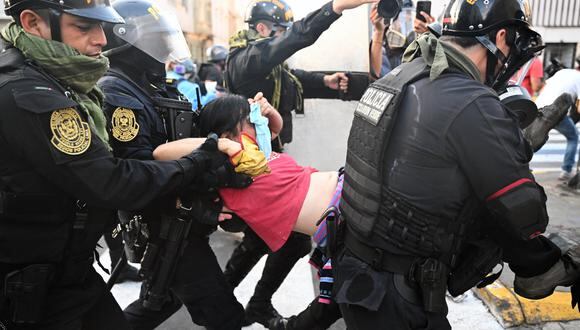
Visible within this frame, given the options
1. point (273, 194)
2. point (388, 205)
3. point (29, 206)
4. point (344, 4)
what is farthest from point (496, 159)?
point (344, 4)

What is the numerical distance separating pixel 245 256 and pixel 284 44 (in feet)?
4.44

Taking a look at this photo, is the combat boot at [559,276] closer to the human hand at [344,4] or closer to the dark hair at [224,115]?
the dark hair at [224,115]

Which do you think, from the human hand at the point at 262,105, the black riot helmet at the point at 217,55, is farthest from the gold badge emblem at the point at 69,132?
the black riot helmet at the point at 217,55

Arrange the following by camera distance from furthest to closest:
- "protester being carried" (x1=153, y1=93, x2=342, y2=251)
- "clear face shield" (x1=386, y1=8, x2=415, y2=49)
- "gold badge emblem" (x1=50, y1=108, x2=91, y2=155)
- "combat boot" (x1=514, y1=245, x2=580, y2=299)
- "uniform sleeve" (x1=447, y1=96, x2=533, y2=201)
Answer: "clear face shield" (x1=386, y1=8, x2=415, y2=49) → "protester being carried" (x1=153, y1=93, x2=342, y2=251) → "combat boot" (x1=514, y1=245, x2=580, y2=299) → "gold badge emblem" (x1=50, y1=108, x2=91, y2=155) → "uniform sleeve" (x1=447, y1=96, x2=533, y2=201)

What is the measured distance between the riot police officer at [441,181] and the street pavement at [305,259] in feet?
1.87

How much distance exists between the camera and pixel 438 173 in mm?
1460

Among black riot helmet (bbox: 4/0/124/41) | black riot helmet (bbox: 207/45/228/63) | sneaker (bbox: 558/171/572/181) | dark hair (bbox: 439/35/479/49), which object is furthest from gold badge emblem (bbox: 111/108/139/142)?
black riot helmet (bbox: 207/45/228/63)

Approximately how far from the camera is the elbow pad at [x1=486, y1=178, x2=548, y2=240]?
140 cm

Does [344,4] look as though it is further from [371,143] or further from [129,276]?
[129,276]

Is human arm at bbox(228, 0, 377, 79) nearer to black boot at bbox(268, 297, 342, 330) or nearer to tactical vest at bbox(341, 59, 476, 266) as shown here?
tactical vest at bbox(341, 59, 476, 266)

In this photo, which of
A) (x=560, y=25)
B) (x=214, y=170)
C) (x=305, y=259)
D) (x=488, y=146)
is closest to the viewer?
(x=488, y=146)

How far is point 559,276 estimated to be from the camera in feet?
5.65

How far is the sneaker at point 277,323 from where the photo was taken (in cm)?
282

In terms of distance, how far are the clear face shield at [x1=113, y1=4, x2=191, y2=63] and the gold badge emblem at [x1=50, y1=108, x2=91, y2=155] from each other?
2.48 feet
